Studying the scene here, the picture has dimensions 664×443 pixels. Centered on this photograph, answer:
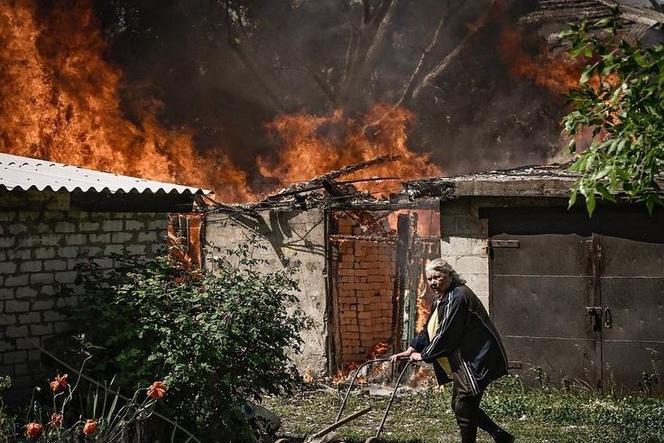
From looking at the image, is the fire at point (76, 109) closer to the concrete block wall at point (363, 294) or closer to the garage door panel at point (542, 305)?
the concrete block wall at point (363, 294)

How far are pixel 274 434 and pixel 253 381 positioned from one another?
4.02 feet

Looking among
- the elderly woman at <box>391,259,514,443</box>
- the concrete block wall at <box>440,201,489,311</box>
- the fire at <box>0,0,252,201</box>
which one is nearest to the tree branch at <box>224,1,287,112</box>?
the fire at <box>0,0,252,201</box>

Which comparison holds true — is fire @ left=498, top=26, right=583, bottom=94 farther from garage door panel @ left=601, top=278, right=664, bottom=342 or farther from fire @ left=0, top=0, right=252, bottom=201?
garage door panel @ left=601, top=278, right=664, bottom=342

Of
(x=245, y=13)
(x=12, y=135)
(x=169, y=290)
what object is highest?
(x=245, y=13)

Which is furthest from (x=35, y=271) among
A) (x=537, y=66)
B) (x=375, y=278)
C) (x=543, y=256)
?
(x=537, y=66)

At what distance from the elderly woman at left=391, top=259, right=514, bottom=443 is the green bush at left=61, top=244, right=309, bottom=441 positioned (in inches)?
61.8

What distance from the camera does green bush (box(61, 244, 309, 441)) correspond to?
839cm

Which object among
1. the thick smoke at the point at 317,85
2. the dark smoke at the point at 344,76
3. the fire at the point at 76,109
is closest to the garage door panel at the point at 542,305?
the thick smoke at the point at 317,85

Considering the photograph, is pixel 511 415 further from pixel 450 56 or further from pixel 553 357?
pixel 450 56

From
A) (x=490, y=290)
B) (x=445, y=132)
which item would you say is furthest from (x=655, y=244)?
(x=445, y=132)

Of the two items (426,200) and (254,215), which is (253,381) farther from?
(254,215)

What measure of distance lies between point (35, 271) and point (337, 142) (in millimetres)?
11698

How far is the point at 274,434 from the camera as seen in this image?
9.89 meters

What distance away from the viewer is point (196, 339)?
331 inches
